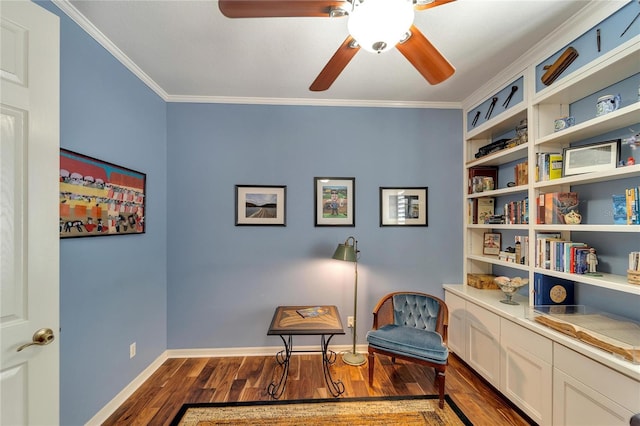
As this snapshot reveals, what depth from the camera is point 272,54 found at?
208 centimetres

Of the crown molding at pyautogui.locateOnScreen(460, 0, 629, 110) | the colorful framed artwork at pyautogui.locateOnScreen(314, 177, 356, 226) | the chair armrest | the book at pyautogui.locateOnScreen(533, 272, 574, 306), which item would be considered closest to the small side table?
the chair armrest

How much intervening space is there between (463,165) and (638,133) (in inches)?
57.0

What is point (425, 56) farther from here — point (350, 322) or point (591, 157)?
point (350, 322)

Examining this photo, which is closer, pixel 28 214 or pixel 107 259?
pixel 28 214

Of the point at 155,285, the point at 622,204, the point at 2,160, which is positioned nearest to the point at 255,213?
the point at 155,285

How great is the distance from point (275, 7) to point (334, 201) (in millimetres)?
1964

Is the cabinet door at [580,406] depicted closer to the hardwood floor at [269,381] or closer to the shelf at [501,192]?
the hardwood floor at [269,381]

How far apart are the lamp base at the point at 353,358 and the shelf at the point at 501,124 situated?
A: 2.66 m

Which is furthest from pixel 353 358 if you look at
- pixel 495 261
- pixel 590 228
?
pixel 590 228

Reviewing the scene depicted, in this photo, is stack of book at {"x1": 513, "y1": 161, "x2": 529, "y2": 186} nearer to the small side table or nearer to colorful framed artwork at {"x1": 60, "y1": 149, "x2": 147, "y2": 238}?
the small side table

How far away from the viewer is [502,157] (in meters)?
2.45

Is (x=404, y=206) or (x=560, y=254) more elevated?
(x=404, y=206)

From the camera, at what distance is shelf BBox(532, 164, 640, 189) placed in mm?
1461

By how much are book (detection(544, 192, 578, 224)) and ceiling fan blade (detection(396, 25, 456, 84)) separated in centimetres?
132
